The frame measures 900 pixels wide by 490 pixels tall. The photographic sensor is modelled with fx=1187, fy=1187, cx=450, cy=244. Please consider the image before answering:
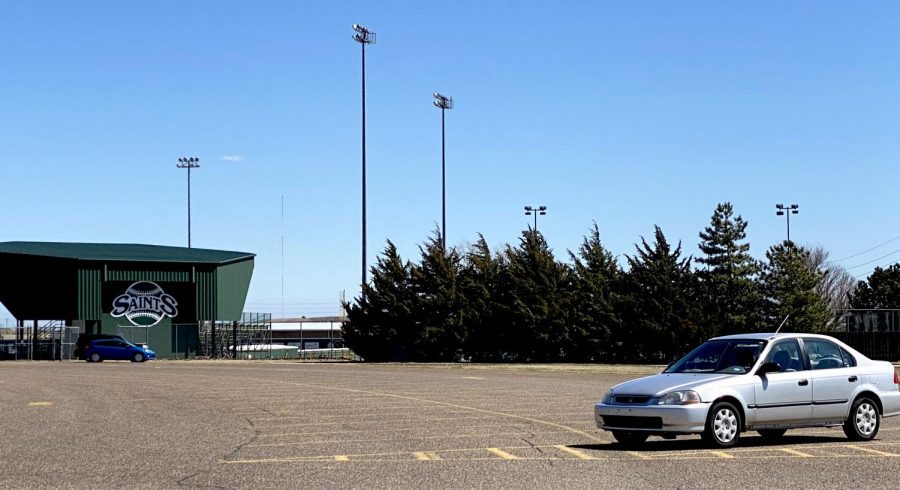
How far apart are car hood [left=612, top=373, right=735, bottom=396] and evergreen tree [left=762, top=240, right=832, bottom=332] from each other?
39478 millimetres

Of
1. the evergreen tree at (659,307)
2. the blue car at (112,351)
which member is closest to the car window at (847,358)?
the evergreen tree at (659,307)

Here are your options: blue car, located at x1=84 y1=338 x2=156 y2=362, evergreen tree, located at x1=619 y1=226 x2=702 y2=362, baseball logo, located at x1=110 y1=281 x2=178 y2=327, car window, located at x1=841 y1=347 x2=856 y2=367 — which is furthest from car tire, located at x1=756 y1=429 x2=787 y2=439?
baseball logo, located at x1=110 y1=281 x2=178 y2=327

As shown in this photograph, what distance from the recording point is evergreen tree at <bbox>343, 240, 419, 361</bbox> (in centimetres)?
6031

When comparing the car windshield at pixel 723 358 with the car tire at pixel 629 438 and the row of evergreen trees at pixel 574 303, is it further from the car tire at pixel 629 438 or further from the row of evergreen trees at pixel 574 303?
the row of evergreen trees at pixel 574 303

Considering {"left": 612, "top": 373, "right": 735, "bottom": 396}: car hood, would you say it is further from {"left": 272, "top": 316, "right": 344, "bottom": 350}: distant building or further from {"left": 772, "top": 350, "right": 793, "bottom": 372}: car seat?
{"left": 272, "top": 316, "right": 344, "bottom": 350}: distant building

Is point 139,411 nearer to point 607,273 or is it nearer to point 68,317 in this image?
point 607,273

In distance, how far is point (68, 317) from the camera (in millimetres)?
66688

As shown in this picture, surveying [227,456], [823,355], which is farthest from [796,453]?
[227,456]

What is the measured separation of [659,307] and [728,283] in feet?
13.2

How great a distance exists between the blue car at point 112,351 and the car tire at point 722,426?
48.8 metres

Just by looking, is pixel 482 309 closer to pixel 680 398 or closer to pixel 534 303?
pixel 534 303

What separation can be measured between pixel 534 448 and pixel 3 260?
2279 inches

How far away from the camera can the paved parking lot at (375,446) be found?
12.7 meters

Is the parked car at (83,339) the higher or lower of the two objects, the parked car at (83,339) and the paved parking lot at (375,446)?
the higher
